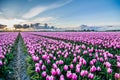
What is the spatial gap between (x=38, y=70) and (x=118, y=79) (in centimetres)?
196

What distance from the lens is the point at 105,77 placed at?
503cm

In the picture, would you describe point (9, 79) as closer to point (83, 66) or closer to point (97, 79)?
point (83, 66)

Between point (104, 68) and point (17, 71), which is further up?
point (104, 68)

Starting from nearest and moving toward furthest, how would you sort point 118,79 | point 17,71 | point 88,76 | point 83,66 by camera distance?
point 118,79, point 88,76, point 83,66, point 17,71

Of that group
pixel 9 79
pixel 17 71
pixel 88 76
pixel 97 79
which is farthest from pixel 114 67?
pixel 17 71

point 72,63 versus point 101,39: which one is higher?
point 72,63

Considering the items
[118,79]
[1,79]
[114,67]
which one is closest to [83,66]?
[114,67]

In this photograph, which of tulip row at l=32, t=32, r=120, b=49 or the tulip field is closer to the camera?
the tulip field

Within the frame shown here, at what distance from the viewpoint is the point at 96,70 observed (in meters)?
4.91

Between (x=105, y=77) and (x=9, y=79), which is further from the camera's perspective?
(x=9, y=79)

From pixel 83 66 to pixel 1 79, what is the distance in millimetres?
2711

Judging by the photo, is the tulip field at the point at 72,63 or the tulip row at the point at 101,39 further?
the tulip row at the point at 101,39

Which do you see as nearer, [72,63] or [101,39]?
[72,63]

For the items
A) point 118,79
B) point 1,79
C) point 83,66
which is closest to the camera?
point 118,79
